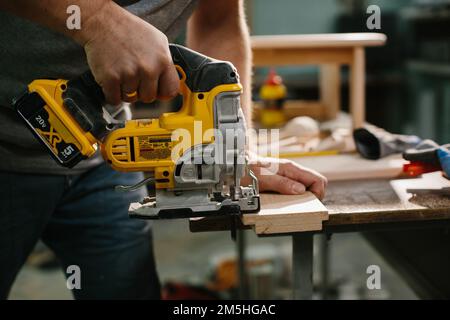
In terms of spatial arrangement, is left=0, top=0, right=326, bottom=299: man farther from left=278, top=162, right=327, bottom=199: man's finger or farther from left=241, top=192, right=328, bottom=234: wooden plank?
left=241, top=192, right=328, bottom=234: wooden plank

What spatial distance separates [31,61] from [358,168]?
2.70ft

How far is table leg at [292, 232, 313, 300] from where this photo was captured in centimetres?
107

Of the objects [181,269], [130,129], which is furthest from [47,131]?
[181,269]

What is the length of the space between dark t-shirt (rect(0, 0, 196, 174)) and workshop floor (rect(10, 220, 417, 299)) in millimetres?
1421

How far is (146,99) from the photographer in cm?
91

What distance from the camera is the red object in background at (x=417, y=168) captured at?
3.93 ft

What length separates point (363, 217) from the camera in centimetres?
103

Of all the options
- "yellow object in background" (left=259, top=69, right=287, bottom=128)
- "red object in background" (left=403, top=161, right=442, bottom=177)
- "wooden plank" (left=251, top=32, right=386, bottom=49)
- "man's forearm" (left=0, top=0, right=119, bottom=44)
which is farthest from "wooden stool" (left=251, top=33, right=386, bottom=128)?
"man's forearm" (left=0, top=0, right=119, bottom=44)

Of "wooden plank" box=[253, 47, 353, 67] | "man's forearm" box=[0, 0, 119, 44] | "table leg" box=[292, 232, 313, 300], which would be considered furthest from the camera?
"wooden plank" box=[253, 47, 353, 67]

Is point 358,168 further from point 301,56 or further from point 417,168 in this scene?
point 301,56

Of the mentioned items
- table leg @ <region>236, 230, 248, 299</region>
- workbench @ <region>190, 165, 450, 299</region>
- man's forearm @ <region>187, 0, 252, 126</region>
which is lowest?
table leg @ <region>236, 230, 248, 299</region>

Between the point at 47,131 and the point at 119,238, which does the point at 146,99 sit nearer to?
the point at 47,131

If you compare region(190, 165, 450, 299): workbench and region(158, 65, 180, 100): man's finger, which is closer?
region(158, 65, 180, 100): man's finger
